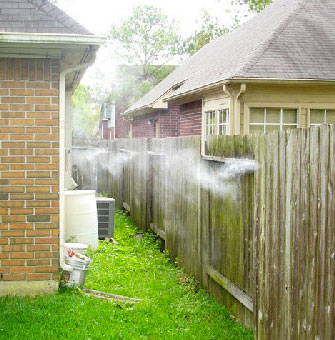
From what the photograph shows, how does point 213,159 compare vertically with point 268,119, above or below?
below

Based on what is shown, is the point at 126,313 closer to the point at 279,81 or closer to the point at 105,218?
the point at 105,218

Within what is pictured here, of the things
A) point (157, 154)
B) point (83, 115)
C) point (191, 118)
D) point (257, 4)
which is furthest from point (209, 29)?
point (83, 115)

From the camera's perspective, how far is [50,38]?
5941mm

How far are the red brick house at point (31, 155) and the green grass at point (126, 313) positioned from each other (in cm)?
42

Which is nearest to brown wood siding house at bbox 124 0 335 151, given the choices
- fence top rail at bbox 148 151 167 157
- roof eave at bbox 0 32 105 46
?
fence top rail at bbox 148 151 167 157

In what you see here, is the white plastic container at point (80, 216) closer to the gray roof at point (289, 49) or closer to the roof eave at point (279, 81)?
the roof eave at point (279, 81)

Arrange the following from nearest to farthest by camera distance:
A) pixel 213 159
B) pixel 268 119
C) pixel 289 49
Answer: pixel 213 159, pixel 268 119, pixel 289 49

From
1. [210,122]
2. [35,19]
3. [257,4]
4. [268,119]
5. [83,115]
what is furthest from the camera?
[83,115]

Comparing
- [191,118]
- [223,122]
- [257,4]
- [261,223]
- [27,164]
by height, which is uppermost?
[257,4]

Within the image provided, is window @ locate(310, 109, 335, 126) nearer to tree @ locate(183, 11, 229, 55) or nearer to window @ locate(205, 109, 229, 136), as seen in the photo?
window @ locate(205, 109, 229, 136)

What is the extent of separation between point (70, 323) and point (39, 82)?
2.60 metres

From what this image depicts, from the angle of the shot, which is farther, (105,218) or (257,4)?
(257,4)

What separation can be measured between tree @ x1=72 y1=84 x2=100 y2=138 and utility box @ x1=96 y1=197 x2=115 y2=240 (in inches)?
1992

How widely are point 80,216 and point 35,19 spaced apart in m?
3.63
